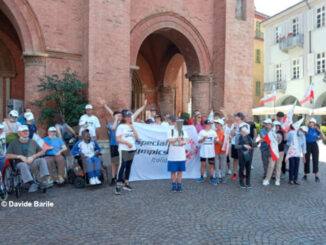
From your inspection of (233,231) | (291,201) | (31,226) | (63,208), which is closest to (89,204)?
(63,208)

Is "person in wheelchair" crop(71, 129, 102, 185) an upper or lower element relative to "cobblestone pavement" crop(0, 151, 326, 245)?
upper

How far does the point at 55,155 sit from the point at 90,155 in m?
0.79

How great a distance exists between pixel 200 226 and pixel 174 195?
1.79 metres

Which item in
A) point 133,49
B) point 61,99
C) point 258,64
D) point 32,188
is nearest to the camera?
point 32,188

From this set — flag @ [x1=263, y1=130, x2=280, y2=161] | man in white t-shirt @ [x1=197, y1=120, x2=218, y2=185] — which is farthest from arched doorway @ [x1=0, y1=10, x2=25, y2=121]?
flag @ [x1=263, y1=130, x2=280, y2=161]

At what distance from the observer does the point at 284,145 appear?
7.46 meters

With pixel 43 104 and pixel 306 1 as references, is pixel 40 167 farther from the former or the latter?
pixel 306 1

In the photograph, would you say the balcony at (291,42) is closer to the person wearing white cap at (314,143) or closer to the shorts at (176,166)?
the person wearing white cap at (314,143)

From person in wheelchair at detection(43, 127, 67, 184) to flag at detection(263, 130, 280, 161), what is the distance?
187 inches

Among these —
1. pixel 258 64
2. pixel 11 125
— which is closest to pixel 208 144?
pixel 11 125

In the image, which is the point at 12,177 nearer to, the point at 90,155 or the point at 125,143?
the point at 90,155

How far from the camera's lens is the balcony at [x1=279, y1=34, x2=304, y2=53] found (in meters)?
26.2

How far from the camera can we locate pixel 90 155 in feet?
22.5

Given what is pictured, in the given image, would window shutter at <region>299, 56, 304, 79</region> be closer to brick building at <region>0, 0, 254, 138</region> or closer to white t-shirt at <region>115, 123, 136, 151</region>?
brick building at <region>0, 0, 254, 138</region>
